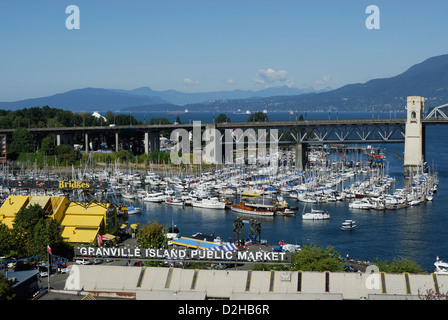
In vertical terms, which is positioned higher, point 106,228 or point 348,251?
point 106,228

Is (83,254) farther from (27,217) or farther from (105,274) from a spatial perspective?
(27,217)

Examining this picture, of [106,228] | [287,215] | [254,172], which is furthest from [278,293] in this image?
[254,172]

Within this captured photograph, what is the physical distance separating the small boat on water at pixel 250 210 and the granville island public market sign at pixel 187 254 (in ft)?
77.0

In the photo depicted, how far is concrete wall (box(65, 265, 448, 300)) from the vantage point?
797 inches

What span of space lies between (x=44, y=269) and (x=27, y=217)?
189 inches

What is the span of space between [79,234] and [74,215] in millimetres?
1739

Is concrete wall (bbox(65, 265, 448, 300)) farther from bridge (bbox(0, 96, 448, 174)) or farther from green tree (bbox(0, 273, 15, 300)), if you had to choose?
bridge (bbox(0, 96, 448, 174))

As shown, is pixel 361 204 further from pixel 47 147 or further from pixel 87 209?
pixel 47 147

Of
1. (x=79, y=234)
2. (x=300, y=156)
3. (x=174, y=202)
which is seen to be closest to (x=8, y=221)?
(x=79, y=234)

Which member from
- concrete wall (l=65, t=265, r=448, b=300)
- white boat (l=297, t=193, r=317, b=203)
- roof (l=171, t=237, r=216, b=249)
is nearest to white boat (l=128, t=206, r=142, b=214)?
roof (l=171, t=237, r=216, b=249)

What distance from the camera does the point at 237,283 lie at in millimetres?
20719

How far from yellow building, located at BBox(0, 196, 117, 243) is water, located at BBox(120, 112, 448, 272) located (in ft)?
28.0

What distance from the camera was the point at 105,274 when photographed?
2136 cm

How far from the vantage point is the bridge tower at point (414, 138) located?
73.6 metres
